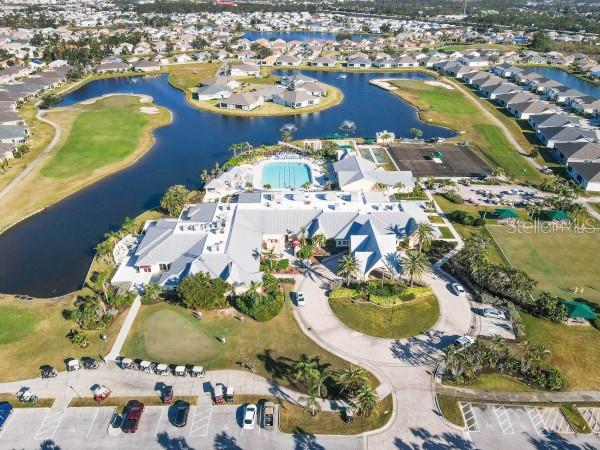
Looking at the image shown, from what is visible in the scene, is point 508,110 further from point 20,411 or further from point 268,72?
point 20,411

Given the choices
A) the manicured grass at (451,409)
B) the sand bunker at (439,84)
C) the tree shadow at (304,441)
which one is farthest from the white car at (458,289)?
the sand bunker at (439,84)

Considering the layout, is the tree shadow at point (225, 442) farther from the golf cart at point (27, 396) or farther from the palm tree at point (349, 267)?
the palm tree at point (349, 267)

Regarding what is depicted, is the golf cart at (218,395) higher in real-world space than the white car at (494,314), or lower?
lower

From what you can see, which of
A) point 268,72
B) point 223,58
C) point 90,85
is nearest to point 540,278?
point 268,72

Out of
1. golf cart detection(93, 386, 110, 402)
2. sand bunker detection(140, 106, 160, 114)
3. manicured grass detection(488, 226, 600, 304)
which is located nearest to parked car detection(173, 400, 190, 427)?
golf cart detection(93, 386, 110, 402)

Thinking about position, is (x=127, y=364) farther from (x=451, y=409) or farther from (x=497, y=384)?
(x=497, y=384)

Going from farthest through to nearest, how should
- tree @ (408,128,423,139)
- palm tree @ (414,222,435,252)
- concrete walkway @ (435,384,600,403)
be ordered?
tree @ (408,128,423,139)
palm tree @ (414,222,435,252)
concrete walkway @ (435,384,600,403)

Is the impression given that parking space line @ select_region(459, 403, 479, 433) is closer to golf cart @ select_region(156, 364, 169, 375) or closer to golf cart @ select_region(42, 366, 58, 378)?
golf cart @ select_region(156, 364, 169, 375)
